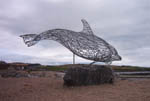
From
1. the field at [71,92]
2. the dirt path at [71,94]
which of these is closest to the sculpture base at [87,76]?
the field at [71,92]

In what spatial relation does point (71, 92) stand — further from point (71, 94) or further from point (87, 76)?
point (87, 76)

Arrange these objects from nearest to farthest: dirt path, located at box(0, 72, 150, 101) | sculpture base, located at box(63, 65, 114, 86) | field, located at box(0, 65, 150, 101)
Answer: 1. dirt path, located at box(0, 72, 150, 101)
2. field, located at box(0, 65, 150, 101)
3. sculpture base, located at box(63, 65, 114, 86)

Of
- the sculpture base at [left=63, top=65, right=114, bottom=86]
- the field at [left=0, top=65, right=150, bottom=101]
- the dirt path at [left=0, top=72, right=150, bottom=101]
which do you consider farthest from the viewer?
the sculpture base at [left=63, top=65, right=114, bottom=86]

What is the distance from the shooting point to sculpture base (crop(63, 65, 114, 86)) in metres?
15.1

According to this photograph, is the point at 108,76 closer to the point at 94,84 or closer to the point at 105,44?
the point at 94,84

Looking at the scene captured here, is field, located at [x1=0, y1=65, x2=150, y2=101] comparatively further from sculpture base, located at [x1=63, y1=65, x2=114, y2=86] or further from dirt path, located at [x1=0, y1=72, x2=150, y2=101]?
sculpture base, located at [x1=63, y1=65, x2=114, y2=86]

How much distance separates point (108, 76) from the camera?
17281 millimetres

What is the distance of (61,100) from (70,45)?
7.93m

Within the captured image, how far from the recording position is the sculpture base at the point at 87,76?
15057mm

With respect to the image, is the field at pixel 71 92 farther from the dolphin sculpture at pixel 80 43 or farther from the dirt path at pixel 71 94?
the dolphin sculpture at pixel 80 43

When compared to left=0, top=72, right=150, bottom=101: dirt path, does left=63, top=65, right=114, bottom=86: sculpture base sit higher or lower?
higher

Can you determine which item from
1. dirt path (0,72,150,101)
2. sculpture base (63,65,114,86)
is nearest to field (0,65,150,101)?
dirt path (0,72,150,101)

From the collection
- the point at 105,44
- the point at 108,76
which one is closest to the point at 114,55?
the point at 105,44

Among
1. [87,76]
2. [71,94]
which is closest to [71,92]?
[71,94]
